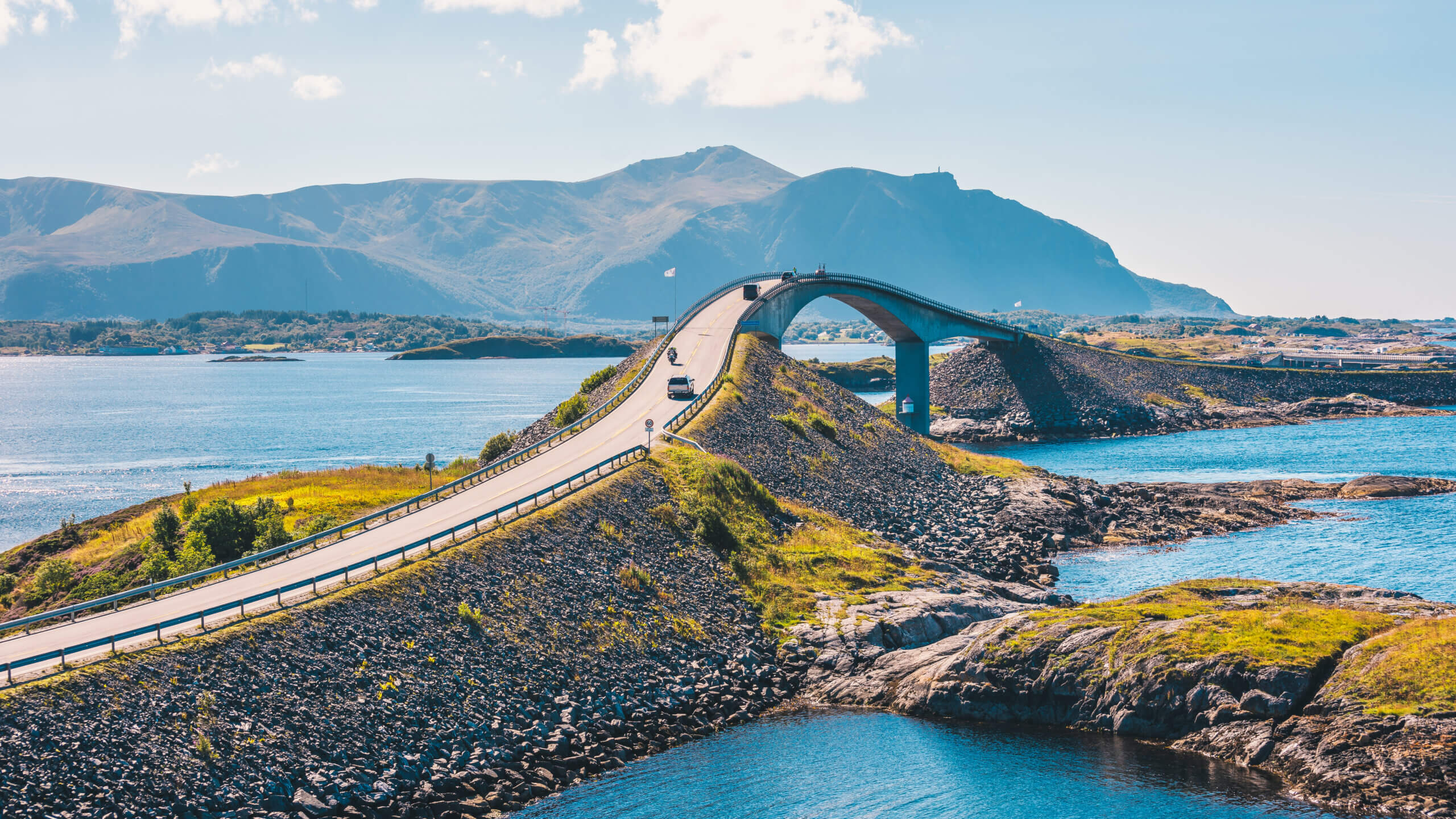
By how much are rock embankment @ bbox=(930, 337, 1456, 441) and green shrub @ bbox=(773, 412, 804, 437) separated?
73527 millimetres

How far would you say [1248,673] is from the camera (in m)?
42.3

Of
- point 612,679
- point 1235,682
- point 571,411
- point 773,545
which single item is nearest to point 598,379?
point 571,411

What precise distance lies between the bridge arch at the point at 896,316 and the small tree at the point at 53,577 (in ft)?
236

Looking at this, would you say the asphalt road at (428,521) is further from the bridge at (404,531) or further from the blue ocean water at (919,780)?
the blue ocean water at (919,780)

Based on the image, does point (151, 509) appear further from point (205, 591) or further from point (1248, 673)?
point (1248, 673)

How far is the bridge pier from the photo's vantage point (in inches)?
5669

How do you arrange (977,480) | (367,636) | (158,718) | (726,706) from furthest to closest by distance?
1. (977,480)
2. (726,706)
3. (367,636)
4. (158,718)

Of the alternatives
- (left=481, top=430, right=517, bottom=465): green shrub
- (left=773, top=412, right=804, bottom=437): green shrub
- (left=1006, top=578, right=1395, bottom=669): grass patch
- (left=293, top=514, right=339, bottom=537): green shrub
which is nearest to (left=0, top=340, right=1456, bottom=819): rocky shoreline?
(left=1006, top=578, right=1395, bottom=669): grass patch

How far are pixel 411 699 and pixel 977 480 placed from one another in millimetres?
67970

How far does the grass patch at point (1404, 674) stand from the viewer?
38.7 metres

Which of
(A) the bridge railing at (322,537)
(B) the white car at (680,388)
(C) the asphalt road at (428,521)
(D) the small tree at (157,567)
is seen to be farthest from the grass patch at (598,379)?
(D) the small tree at (157,567)

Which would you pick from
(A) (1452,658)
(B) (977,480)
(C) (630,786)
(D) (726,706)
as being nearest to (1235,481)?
(B) (977,480)

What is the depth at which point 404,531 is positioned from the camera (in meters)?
53.3

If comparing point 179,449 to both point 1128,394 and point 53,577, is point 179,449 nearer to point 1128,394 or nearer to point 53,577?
point 53,577
